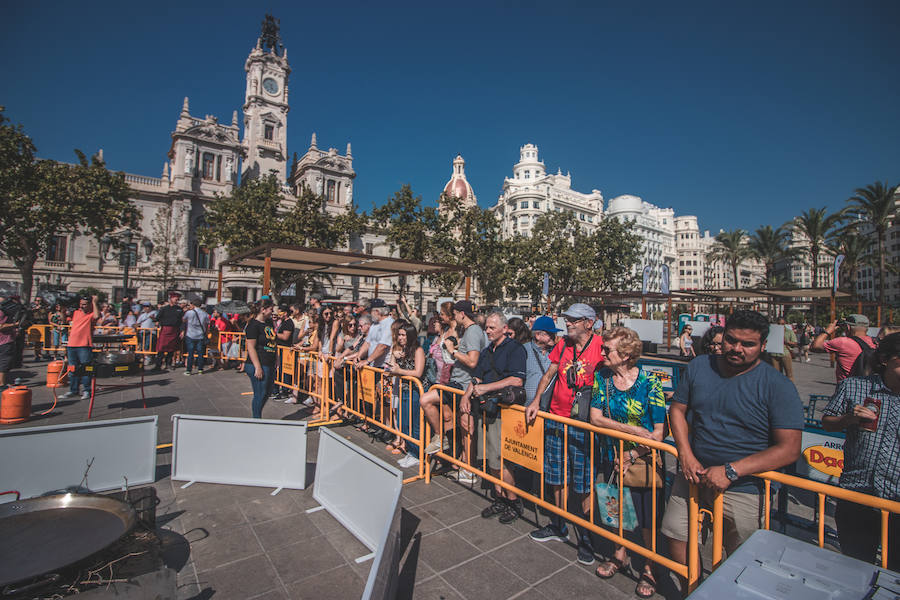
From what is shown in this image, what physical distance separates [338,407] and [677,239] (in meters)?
141

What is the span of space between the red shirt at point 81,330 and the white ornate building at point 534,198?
7197 cm

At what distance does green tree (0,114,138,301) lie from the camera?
842 inches

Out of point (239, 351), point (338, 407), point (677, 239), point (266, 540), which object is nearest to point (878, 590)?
point (266, 540)

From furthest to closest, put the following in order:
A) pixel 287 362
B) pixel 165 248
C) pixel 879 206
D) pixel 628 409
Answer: pixel 165 248, pixel 879 206, pixel 287 362, pixel 628 409

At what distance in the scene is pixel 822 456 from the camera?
14.5ft

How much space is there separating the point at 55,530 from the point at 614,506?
383 centimetres

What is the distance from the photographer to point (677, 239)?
127312 mm

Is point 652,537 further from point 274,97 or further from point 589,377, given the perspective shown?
point 274,97

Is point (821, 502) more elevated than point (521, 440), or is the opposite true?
point (821, 502)

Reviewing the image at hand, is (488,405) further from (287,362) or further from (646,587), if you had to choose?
(287,362)

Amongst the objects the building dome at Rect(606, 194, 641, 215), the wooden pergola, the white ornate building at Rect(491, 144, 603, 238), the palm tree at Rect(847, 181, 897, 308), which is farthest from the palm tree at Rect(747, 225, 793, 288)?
the building dome at Rect(606, 194, 641, 215)

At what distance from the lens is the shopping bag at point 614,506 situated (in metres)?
3.02

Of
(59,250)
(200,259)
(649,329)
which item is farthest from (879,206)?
(59,250)

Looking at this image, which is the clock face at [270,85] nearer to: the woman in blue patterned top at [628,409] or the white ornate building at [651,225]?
the woman in blue patterned top at [628,409]
